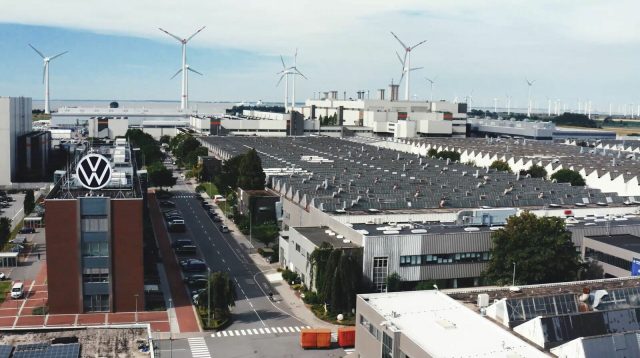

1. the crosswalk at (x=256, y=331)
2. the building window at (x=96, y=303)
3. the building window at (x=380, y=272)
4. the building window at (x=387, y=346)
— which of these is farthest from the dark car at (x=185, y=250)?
the building window at (x=387, y=346)

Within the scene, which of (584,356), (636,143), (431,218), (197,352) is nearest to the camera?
(584,356)

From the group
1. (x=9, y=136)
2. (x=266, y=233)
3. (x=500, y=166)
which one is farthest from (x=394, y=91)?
(x=266, y=233)

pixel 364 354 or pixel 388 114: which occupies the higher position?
pixel 388 114

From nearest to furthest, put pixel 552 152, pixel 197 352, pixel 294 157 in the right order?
pixel 197 352 < pixel 294 157 < pixel 552 152

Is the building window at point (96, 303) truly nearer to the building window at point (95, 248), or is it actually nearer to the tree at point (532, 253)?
the building window at point (95, 248)

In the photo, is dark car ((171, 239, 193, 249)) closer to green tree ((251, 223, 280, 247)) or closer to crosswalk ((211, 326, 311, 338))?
green tree ((251, 223, 280, 247))

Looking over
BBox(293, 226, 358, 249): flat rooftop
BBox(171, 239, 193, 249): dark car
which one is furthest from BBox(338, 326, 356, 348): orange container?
BBox(171, 239, 193, 249): dark car

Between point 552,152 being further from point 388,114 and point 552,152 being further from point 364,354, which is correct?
point 364,354

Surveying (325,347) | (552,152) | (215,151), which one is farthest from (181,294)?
(552,152)

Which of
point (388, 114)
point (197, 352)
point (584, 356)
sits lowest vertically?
point (197, 352)
